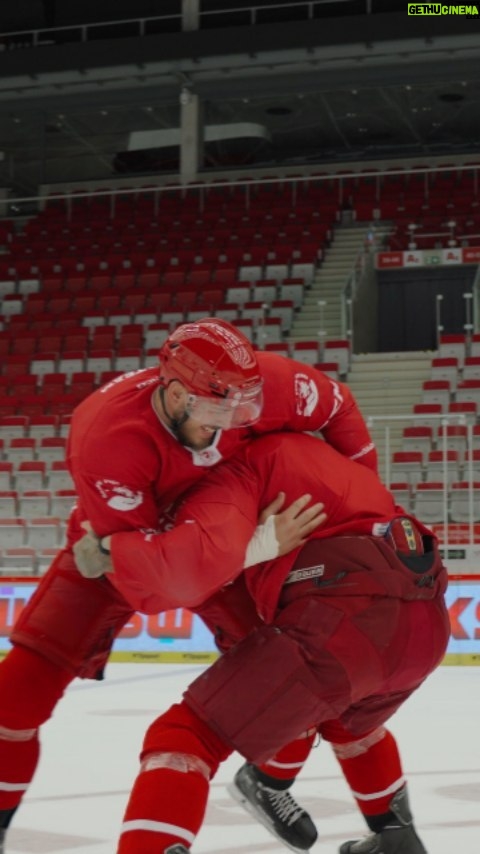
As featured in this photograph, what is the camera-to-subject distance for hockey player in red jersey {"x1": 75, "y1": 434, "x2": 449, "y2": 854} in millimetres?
2221

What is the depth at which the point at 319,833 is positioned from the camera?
3312 mm

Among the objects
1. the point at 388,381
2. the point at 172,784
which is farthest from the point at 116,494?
the point at 388,381

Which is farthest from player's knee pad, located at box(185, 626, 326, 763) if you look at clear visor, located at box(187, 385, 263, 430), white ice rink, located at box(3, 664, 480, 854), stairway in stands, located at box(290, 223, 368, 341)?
stairway in stands, located at box(290, 223, 368, 341)

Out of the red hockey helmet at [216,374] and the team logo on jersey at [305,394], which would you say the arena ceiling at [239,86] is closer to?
the team logo on jersey at [305,394]

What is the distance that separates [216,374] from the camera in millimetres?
2387

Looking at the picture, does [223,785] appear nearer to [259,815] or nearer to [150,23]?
[259,815]

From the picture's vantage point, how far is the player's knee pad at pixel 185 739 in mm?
2230

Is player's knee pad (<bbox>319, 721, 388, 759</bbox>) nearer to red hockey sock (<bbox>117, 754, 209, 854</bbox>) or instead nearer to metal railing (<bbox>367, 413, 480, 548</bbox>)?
red hockey sock (<bbox>117, 754, 209, 854</bbox>)

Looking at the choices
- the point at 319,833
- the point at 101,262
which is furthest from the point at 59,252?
the point at 319,833

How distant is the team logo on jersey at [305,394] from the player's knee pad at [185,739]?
29.8 inches

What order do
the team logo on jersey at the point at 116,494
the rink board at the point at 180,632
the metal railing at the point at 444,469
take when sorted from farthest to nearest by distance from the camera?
the metal railing at the point at 444,469
the rink board at the point at 180,632
the team logo on jersey at the point at 116,494

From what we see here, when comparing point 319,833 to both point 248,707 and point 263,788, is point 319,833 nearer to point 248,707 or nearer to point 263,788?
point 263,788

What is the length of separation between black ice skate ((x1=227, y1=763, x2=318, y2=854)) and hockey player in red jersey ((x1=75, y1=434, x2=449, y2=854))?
472 millimetres

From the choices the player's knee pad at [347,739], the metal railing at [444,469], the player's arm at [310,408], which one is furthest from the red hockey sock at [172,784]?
the metal railing at [444,469]
